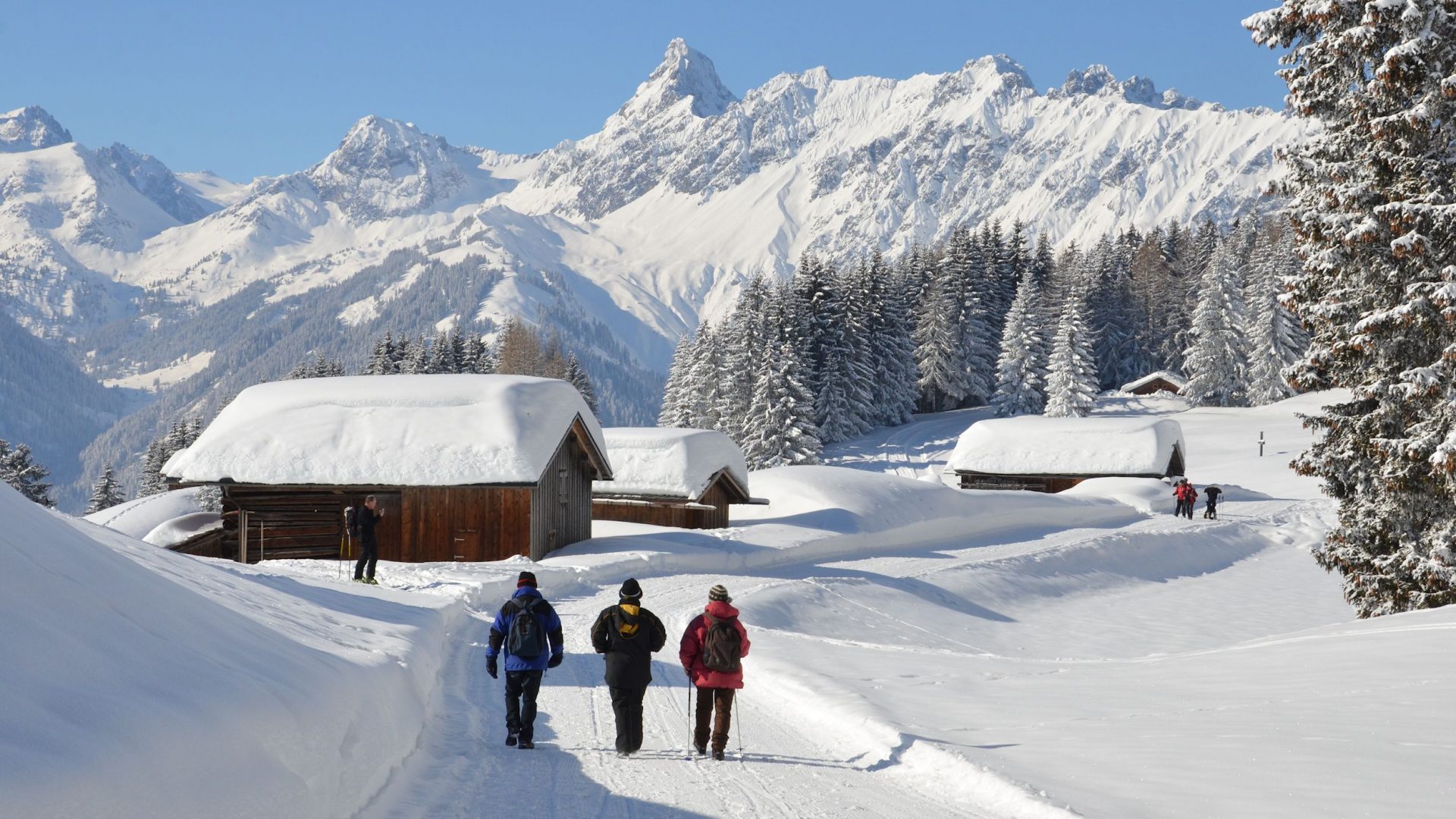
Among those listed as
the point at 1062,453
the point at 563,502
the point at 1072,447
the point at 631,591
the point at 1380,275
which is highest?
the point at 1380,275

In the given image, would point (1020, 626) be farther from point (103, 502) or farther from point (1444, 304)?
point (103, 502)

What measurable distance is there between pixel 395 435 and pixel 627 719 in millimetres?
20348

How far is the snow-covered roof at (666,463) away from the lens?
36031mm

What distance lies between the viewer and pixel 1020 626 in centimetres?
2589

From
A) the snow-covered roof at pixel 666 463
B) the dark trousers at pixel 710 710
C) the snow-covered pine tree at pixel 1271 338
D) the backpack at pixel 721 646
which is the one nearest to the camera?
the dark trousers at pixel 710 710

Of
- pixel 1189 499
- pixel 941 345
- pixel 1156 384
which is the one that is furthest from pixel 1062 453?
pixel 1156 384

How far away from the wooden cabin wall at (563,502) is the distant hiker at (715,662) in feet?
57.7

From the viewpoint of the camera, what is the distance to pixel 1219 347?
76625mm

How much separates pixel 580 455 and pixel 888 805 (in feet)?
77.1

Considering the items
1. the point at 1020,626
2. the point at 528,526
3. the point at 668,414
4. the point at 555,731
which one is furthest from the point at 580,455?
the point at 668,414

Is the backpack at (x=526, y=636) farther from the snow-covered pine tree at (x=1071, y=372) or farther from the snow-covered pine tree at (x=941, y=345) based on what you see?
the snow-covered pine tree at (x=941, y=345)

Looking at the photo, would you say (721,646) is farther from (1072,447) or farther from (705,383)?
(705,383)

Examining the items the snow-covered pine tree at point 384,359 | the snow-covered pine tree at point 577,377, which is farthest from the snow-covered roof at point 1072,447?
the snow-covered pine tree at point 384,359

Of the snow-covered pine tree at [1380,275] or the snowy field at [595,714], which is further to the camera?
the snow-covered pine tree at [1380,275]
